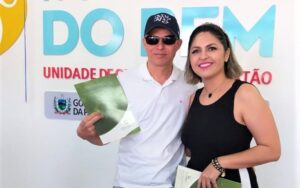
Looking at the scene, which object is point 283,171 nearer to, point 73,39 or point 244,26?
point 244,26

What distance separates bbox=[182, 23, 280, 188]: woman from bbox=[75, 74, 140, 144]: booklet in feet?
0.81

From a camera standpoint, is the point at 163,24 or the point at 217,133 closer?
the point at 217,133

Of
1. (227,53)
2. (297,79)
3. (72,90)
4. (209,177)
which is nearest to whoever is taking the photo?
(209,177)

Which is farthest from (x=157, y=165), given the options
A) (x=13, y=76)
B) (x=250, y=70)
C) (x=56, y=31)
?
(x=13, y=76)

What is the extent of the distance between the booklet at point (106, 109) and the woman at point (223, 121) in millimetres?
246

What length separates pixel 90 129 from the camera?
1.31 m

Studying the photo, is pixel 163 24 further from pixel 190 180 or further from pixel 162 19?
pixel 190 180

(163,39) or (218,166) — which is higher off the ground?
(163,39)

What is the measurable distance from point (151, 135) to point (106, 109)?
212 mm

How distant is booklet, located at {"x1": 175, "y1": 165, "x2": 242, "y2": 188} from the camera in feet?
3.77

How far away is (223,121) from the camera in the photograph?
1179mm

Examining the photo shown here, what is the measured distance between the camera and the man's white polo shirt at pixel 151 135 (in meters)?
1.31

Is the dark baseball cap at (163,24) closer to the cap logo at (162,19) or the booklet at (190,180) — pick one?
the cap logo at (162,19)

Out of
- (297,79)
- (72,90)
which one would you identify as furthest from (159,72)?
(72,90)
